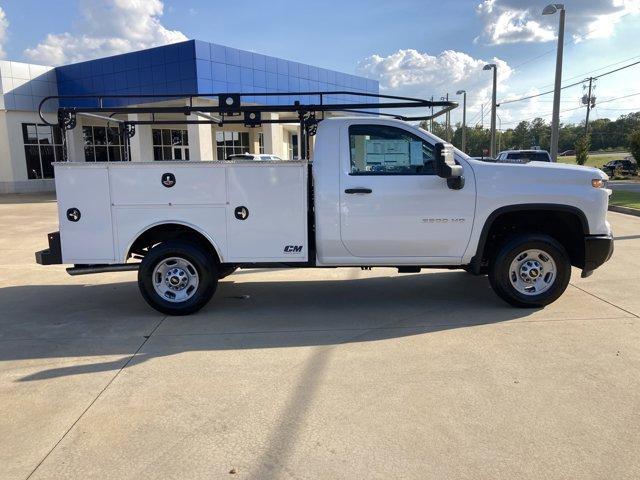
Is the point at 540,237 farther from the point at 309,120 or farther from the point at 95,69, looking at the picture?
the point at 95,69

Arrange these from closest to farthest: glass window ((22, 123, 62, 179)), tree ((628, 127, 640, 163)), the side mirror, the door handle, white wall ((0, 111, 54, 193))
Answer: the side mirror, the door handle, white wall ((0, 111, 54, 193)), glass window ((22, 123, 62, 179)), tree ((628, 127, 640, 163))

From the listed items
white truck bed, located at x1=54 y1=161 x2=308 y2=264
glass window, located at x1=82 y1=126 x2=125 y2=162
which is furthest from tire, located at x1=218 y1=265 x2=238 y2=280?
glass window, located at x1=82 y1=126 x2=125 y2=162

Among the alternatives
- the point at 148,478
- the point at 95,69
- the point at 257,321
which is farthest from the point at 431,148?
the point at 95,69

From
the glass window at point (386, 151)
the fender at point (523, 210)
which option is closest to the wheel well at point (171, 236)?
the glass window at point (386, 151)

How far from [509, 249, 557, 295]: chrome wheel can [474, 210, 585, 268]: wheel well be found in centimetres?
30

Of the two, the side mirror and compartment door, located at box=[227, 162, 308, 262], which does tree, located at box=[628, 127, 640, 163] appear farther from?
compartment door, located at box=[227, 162, 308, 262]

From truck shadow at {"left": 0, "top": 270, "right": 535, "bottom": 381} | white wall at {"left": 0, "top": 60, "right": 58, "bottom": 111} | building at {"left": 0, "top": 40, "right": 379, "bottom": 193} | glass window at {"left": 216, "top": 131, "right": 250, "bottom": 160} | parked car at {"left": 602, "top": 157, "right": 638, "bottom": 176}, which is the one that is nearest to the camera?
truck shadow at {"left": 0, "top": 270, "right": 535, "bottom": 381}

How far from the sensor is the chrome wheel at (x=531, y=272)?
6.00 meters

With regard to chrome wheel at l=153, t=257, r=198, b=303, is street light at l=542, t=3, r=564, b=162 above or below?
above

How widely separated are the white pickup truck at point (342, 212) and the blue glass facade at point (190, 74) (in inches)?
718

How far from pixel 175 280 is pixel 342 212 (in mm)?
2096

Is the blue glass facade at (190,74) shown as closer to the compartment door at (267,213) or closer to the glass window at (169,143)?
the glass window at (169,143)

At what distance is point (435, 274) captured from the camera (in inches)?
321

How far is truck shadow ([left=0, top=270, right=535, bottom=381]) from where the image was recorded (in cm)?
517
